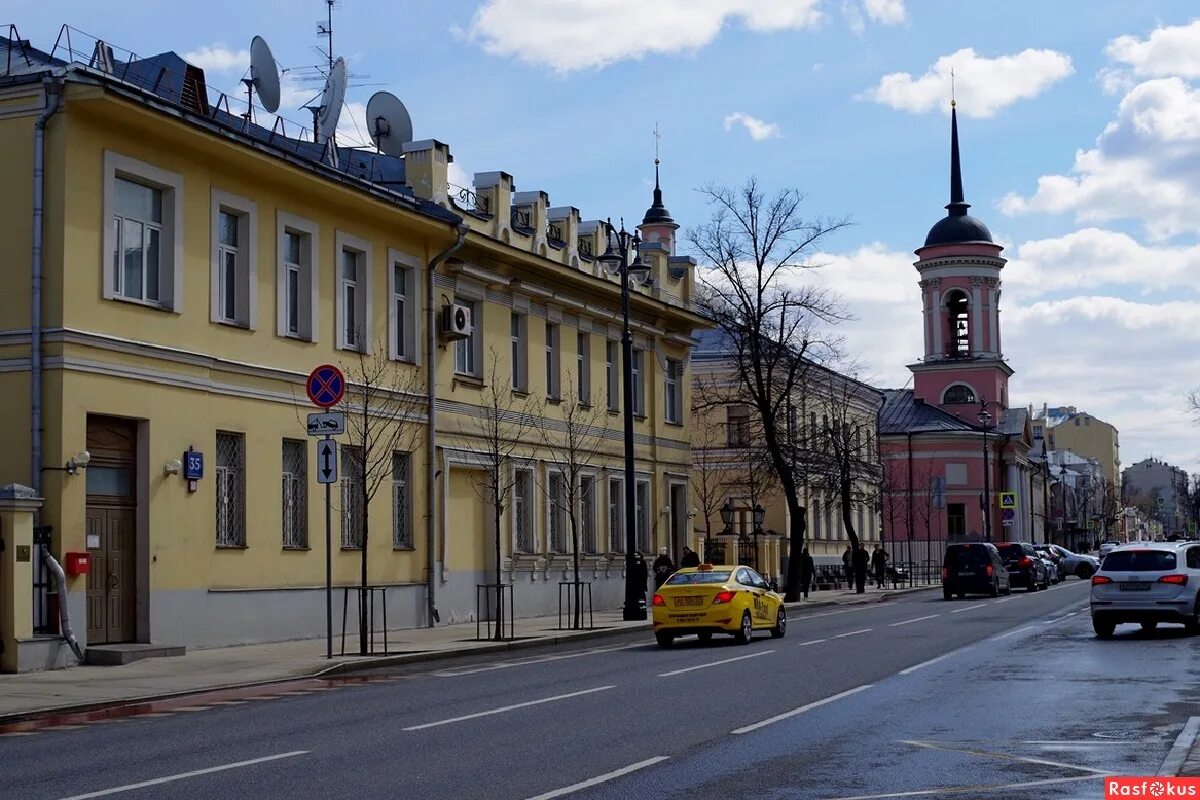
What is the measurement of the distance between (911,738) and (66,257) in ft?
50.8

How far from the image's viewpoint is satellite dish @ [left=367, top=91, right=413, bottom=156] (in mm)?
37812

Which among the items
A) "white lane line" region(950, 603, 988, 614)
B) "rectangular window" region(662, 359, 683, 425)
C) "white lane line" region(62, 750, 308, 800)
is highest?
"rectangular window" region(662, 359, 683, 425)

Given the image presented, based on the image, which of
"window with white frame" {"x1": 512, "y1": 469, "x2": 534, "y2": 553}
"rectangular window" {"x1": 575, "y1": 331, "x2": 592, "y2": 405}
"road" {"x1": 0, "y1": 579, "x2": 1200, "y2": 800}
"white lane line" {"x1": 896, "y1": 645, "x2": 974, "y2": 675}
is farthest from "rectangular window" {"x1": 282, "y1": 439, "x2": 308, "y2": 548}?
"rectangular window" {"x1": 575, "y1": 331, "x2": 592, "y2": 405}

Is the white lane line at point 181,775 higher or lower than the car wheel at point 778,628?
higher

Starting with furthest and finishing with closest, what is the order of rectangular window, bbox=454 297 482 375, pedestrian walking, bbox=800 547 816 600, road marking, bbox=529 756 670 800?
pedestrian walking, bbox=800 547 816 600 → rectangular window, bbox=454 297 482 375 → road marking, bbox=529 756 670 800

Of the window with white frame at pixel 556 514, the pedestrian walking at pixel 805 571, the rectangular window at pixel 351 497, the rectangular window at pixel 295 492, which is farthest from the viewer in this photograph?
the pedestrian walking at pixel 805 571

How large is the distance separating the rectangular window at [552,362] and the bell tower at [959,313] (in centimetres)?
6224

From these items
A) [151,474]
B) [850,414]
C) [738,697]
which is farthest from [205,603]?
[850,414]

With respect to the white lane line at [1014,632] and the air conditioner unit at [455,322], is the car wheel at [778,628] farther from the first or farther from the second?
the air conditioner unit at [455,322]

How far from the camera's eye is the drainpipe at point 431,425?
3384cm

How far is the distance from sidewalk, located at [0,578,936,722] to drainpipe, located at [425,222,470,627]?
43.3 inches

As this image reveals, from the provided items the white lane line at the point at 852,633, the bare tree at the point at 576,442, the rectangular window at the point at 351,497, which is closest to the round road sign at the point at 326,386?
the rectangular window at the point at 351,497

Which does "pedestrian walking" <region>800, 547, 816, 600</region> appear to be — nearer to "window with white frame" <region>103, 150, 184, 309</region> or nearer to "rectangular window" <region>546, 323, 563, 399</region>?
"rectangular window" <region>546, 323, 563, 399</region>

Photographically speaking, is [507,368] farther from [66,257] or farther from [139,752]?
[139,752]
